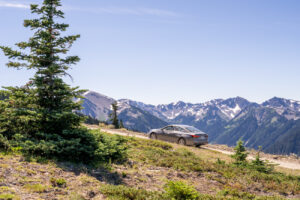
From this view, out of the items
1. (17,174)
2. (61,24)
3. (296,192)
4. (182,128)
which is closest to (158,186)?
(17,174)

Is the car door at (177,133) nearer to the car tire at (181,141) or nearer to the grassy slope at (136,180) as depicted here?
the car tire at (181,141)

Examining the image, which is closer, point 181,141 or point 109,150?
point 109,150

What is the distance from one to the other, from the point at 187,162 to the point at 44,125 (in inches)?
311

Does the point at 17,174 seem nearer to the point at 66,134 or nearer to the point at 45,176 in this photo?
the point at 45,176

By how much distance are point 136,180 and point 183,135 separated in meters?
12.6

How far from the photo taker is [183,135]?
21422 millimetres

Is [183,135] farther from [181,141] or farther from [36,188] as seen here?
[36,188]

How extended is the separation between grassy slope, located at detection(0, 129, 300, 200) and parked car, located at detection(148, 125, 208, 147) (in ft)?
22.2

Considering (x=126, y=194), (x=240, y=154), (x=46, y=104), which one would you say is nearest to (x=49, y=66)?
(x=46, y=104)

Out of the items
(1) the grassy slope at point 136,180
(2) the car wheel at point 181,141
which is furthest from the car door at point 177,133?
(1) the grassy slope at point 136,180

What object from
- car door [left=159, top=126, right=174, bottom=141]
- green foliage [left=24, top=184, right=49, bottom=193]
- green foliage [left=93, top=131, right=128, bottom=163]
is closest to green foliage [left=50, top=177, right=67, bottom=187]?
green foliage [left=24, top=184, right=49, bottom=193]

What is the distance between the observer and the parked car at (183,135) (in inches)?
824

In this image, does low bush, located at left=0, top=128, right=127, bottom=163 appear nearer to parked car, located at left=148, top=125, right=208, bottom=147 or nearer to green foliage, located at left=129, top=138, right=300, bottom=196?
green foliage, located at left=129, top=138, right=300, bottom=196

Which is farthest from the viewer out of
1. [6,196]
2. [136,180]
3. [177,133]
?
[177,133]
